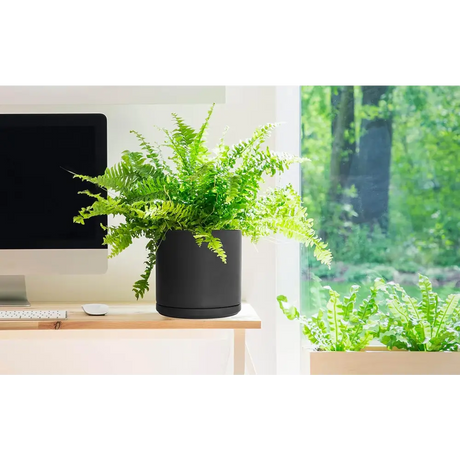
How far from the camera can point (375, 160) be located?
6.20 ft

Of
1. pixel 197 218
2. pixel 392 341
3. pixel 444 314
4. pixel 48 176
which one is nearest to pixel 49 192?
pixel 48 176

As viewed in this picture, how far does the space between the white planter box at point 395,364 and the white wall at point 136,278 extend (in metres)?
0.32

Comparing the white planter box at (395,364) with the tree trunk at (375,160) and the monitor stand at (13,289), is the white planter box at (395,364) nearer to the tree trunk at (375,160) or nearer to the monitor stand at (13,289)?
the tree trunk at (375,160)

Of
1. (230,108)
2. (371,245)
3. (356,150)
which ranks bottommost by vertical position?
(371,245)

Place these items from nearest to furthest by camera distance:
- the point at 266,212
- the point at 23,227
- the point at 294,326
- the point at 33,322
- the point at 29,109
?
the point at 33,322
the point at 266,212
the point at 23,227
the point at 29,109
the point at 294,326

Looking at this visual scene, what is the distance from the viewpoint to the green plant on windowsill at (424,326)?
1.55 m

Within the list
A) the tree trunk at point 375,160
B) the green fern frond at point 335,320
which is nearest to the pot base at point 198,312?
the green fern frond at point 335,320

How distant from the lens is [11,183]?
5.11 feet

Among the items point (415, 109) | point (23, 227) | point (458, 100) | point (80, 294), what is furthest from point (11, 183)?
point (458, 100)

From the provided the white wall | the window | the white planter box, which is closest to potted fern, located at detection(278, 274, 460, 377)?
the white planter box

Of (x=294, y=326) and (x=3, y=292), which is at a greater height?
(x=3, y=292)

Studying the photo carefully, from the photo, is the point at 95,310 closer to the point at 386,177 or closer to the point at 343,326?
the point at 343,326

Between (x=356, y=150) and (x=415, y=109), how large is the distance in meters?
0.25

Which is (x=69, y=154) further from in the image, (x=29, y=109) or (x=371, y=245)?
(x=371, y=245)
